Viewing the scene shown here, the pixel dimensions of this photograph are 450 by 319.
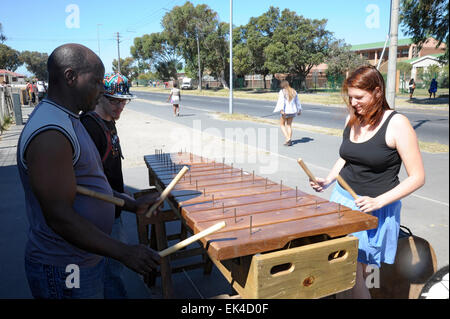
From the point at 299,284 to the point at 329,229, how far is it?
1.11 ft

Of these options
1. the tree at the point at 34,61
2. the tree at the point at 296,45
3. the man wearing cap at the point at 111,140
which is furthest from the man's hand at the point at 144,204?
the tree at the point at 296,45

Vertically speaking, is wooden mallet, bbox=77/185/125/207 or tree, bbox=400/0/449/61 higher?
tree, bbox=400/0/449/61

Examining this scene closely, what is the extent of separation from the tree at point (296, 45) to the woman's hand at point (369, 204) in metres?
40.7

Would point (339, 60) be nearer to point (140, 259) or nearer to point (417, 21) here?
point (417, 21)

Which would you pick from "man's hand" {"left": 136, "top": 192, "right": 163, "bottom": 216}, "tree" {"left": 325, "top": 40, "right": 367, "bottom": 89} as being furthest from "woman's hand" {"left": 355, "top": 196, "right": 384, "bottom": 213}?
"tree" {"left": 325, "top": 40, "right": 367, "bottom": 89}

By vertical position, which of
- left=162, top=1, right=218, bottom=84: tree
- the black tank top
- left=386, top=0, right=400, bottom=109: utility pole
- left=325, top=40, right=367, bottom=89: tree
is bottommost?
the black tank top

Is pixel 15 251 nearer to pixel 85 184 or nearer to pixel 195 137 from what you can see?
pixel 85 184

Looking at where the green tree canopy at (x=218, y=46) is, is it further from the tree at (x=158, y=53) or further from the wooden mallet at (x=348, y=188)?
the wooden mallet at (x=348, y=188)

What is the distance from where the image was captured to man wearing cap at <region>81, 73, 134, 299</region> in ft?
7.89

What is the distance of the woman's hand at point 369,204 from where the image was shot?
7.30ft

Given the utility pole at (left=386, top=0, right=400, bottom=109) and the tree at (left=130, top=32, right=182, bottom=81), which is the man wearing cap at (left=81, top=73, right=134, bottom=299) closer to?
the utility pole at (left=386, top=0, right=400, bottom=109)

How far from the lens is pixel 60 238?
1.57m

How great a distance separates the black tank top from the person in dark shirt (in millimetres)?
1628

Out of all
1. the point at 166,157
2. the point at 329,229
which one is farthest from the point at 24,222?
the point at 329,229
